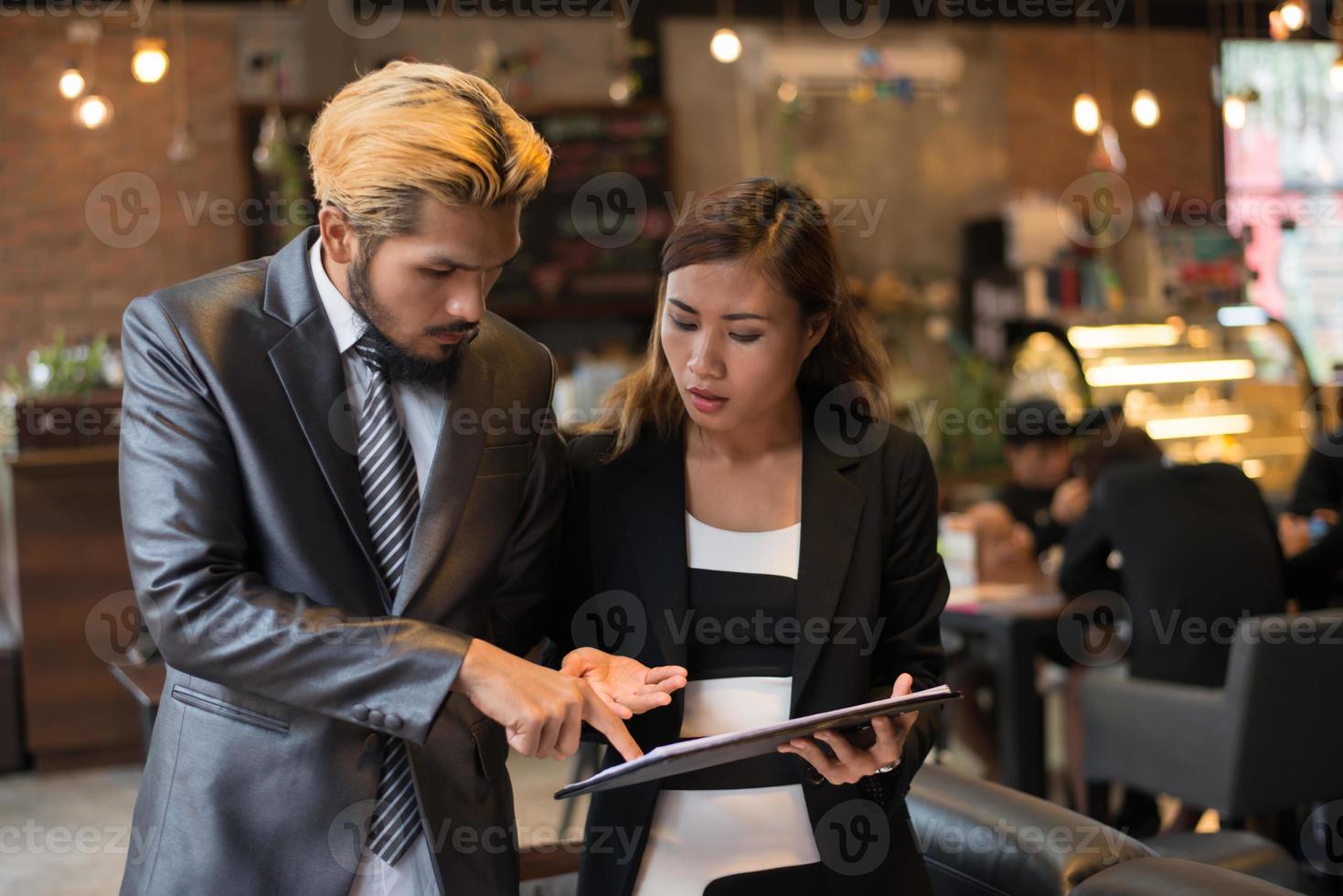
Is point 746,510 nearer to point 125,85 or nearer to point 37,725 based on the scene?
point 37,725

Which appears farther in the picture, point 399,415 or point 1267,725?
point 1267,725

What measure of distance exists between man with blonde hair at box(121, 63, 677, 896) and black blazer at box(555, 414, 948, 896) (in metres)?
0.28

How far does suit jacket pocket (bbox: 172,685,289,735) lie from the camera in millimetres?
1447

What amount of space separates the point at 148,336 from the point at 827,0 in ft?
25.7

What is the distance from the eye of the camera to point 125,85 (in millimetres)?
7641

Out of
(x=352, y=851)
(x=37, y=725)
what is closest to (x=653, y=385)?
(x=352, y=851)

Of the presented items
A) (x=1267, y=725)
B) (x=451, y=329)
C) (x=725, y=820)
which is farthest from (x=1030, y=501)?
(x=451, y=329)

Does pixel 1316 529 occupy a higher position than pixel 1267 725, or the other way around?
pixel 1316 529

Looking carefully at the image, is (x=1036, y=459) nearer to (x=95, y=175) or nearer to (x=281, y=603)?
(x=281, y=603)

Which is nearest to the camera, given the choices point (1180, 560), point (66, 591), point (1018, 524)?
point (1180, 560)

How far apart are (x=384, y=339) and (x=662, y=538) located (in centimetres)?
51

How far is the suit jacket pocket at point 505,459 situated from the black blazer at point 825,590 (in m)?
0.26

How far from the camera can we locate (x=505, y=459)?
1.60 meters

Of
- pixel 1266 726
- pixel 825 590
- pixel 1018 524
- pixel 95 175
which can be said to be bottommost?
pixel 1266 726
